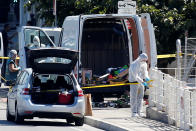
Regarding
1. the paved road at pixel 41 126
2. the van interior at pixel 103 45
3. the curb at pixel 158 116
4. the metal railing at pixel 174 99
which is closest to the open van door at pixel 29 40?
the van interior at pixel 103 45

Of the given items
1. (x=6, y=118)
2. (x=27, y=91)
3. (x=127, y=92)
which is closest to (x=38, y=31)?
(x=127, y=92)

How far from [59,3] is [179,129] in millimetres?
16482

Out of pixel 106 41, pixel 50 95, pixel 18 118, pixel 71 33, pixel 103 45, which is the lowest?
pixel 18 118

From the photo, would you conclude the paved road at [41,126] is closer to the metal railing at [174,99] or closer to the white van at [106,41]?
the metal railing at [174,99]

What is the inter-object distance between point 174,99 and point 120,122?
136cm

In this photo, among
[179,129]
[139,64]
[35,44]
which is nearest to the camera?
[179,129]

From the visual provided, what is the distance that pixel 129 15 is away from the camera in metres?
22.2

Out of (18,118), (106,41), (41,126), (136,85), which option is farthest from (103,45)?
(41,126)

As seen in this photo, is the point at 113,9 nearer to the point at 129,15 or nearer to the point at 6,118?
the point at 129,15

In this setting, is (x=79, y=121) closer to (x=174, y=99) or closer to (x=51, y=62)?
(x=51, y=62)

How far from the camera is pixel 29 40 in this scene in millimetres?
24781

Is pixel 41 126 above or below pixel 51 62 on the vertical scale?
below

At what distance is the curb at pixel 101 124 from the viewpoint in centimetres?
1633

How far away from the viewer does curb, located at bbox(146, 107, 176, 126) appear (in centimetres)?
1736
